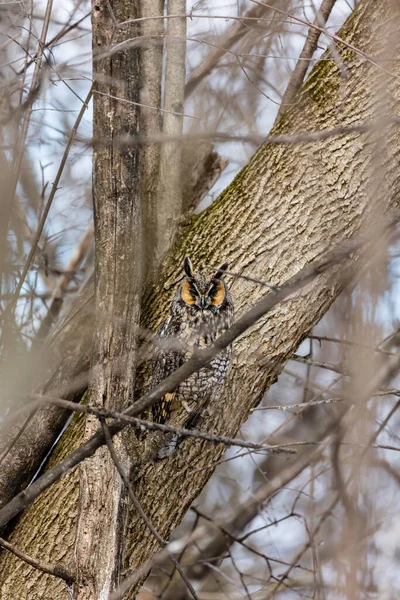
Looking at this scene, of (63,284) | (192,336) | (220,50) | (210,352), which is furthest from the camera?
(63,284)

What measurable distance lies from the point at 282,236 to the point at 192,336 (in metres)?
0.58

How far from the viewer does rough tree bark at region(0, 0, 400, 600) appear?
280cm

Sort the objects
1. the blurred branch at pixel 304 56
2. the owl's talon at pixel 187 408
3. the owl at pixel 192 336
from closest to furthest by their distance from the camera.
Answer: the owl at pixel 192 336, the owl's talon at pixel 187 408, the blurred branch at pixel 304 56

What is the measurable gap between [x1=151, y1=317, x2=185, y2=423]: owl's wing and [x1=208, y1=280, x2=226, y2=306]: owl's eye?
0.62 ft

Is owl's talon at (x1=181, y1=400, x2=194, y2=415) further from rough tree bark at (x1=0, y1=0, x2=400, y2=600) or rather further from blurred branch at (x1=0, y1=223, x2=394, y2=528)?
blurred branch at (x1=0, y1=223, x2=394, y2=528)

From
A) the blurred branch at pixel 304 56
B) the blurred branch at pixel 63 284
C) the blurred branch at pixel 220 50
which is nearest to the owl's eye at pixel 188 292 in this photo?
the blurred branch at pixel 304 56

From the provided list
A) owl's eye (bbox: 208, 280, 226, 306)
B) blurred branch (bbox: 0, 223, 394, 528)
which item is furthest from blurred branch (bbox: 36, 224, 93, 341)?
blurred branch (bbox: 0, 223, 394, 528)

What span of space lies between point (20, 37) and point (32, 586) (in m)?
2.42

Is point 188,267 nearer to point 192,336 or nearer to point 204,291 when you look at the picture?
point 204,291

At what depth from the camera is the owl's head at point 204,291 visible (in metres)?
2.83

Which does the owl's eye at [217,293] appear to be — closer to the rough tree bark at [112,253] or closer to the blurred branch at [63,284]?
the rough tree bark at [112,253]

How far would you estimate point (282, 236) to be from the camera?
9.43ft

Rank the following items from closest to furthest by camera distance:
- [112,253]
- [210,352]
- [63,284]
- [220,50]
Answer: [210,352], [112,253], [220,50], [63,284]

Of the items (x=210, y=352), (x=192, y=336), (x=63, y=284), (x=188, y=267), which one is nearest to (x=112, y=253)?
(x=188, y=267)
